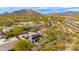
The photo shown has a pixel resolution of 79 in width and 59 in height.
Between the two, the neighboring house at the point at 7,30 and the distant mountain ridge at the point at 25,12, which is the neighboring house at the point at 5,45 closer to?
the neighboring house at the point at 7,30

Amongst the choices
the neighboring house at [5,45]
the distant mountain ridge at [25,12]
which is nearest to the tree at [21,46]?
the neighboring house at [5,45]

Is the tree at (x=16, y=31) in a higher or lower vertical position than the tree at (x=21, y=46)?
higher

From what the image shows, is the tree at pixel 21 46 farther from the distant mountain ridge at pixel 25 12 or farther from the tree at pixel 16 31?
the distant mountain ridge at pixel 25 12

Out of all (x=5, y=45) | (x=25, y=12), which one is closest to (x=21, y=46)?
(x=5, y=45)

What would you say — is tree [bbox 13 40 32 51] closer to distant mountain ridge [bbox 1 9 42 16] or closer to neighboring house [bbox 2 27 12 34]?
neighboring house [bbox 2 27 12 34]

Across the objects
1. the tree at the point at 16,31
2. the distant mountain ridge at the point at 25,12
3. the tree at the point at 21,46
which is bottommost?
the tree at the point at 21,46

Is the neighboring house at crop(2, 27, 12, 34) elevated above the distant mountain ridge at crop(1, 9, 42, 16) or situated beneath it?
situated beneath

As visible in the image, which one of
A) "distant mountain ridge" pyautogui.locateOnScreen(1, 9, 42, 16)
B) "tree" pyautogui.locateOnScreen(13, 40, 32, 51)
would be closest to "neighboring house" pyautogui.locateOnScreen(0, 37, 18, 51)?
"tree" pyautogui.locateOnScreen(13, 40, 32, 51)

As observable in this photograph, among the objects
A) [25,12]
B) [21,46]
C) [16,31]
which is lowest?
[21,46]

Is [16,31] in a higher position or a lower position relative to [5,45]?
higher

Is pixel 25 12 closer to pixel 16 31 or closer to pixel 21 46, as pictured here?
pixel 16 31

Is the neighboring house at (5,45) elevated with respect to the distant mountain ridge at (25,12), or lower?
lower
